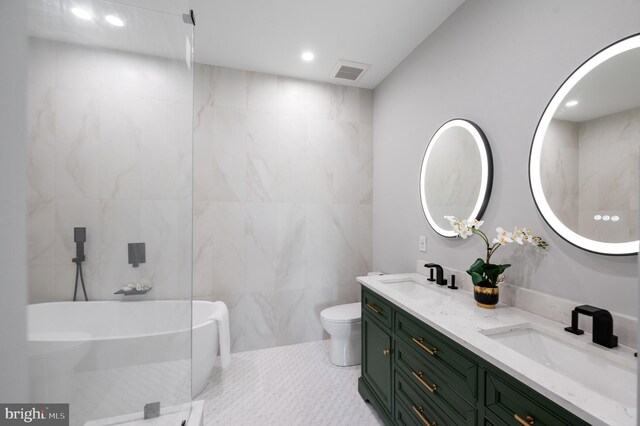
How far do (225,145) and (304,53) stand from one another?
1090 millimetres

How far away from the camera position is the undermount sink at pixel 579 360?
2.79 ft

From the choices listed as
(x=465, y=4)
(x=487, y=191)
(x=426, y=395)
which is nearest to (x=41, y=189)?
(x=426, y=395)

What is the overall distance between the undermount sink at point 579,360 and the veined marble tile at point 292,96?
2.43 m

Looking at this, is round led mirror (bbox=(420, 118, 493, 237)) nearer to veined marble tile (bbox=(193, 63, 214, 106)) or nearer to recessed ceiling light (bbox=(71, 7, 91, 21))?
recessed ceiling light (bbox=(71, 7, 91, 21))

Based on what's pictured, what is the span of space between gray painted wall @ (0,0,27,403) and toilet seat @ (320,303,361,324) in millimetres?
2079

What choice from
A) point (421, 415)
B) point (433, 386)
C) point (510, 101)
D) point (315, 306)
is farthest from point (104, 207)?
point (315, 306)

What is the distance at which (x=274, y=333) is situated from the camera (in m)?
2.72

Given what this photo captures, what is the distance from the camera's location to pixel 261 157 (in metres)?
2.68

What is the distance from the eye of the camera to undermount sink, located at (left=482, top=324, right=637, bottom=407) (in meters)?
0.85

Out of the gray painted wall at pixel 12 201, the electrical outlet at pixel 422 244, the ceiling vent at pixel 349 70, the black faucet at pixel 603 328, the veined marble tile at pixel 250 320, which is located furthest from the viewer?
the veined marble tile at pixel 250 320

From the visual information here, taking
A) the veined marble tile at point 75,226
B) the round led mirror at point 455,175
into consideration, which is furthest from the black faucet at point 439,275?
the veined marble tile at point 75,226

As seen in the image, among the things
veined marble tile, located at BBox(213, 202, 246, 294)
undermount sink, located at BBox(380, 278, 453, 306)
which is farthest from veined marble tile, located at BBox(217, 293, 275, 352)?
undermount sink, located at BBox(380, 278, 453, 306)

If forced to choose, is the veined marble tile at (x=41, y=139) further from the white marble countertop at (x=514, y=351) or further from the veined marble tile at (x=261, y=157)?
the veined marble tile at (x=261, y=157)

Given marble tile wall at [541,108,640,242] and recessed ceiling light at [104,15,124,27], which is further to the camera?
marble tile wall at [541,108,640,242]
